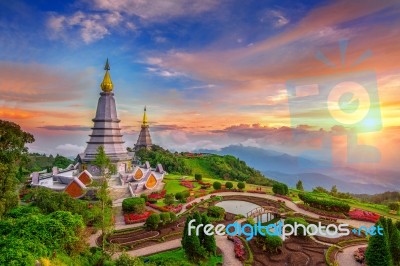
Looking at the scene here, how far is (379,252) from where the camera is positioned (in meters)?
17.3

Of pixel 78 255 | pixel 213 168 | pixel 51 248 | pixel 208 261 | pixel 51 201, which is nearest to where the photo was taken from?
pixel 51 248

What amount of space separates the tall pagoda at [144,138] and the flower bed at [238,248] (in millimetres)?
63084

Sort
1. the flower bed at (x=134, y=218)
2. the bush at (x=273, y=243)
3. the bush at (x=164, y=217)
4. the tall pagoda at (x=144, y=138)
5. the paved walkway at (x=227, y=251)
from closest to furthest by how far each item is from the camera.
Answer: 1. the paved walkway at (x=227, y=251)
2. the bush at (x=273, y=243)
3. the bush at (x=164, y=217)
4. the flower bed at (x=134, y=218)
5. the tall pagoda at (x=144, y=138)

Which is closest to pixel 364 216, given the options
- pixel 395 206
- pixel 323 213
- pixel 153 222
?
pixel 323 213

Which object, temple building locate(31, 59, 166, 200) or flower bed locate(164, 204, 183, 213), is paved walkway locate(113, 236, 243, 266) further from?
temple building locate(31, 59, 166, 200)

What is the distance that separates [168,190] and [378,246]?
30505 mm

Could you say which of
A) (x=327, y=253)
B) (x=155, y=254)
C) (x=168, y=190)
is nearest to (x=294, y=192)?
(x=168, y=190)

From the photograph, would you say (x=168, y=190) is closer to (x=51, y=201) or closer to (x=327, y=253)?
(x=51, y=201)

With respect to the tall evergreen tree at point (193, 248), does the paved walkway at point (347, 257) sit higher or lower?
lower

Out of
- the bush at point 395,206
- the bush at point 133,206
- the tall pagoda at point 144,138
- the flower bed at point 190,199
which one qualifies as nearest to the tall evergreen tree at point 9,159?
the bush at point 133,206

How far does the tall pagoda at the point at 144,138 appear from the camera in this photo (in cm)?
8412

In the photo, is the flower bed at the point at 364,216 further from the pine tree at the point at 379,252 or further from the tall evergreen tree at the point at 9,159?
the tall evergreen tree at the point at 9,159

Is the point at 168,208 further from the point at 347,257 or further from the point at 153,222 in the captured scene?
the point at 347,257

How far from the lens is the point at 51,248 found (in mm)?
14922
